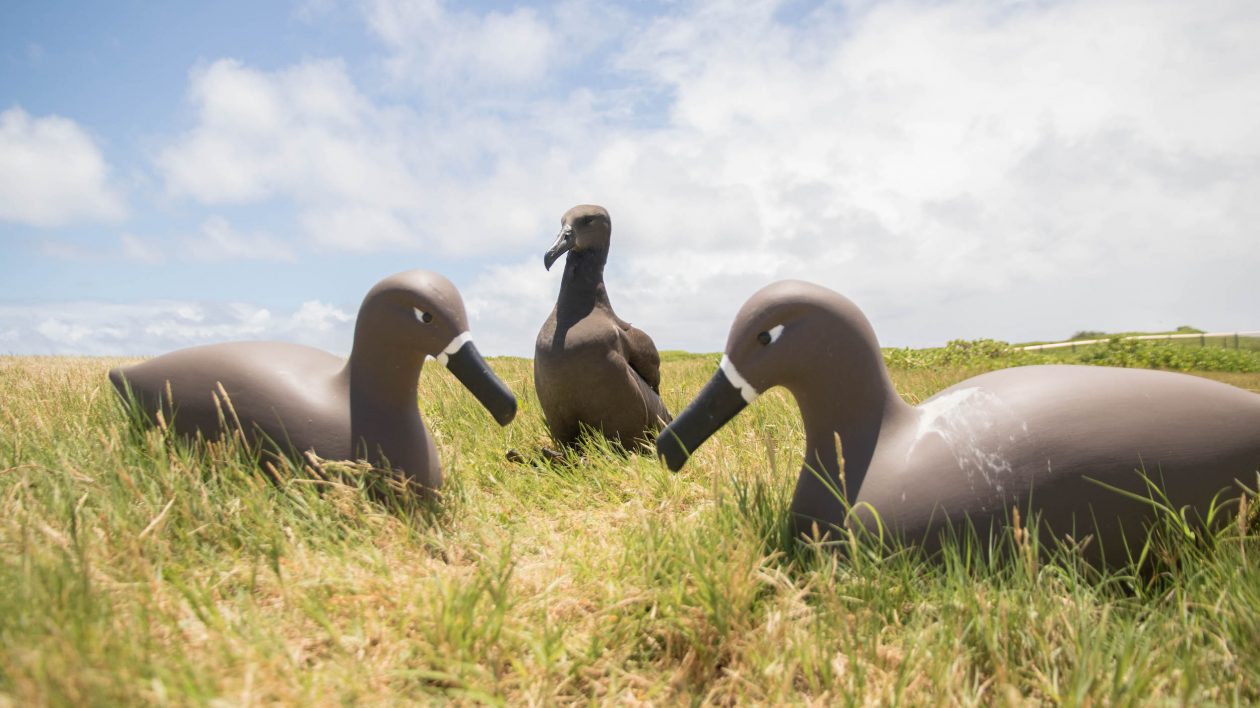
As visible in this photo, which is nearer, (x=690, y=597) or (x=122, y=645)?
(x=122, y=645)

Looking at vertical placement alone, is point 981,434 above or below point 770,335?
below

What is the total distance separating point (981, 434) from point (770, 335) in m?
0.77

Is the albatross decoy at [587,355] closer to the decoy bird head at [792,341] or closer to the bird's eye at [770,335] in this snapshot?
the decoy bird head at [792,341]

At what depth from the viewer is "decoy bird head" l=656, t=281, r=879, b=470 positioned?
8.90ft

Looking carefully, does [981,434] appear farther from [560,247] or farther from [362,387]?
[560,247]

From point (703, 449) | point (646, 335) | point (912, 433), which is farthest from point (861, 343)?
point (646, 335)

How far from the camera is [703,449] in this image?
4.64m

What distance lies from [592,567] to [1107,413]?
1.80 meters

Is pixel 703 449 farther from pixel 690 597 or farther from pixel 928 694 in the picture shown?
pixel 928 694

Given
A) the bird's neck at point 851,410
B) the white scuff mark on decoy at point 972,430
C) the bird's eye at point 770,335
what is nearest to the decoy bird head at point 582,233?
the bird's eye at point 770,335

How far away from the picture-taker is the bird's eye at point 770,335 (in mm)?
2768

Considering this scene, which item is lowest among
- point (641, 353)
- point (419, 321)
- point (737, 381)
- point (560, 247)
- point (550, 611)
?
point (550, 611)

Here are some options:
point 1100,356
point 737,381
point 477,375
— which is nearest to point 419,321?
point 477,375

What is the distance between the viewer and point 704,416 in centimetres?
293
